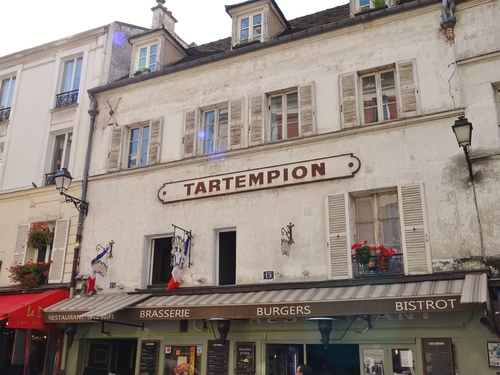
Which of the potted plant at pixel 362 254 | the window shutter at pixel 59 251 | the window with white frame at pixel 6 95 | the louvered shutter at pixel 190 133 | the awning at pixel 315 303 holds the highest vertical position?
the window with white frame at pixel 6 95

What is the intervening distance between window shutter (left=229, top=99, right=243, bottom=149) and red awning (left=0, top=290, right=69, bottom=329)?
5293 mm

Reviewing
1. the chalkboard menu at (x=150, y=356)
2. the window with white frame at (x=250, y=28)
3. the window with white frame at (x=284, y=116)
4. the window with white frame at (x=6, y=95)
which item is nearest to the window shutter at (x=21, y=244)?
the window with white frame at (x=6, y=95)

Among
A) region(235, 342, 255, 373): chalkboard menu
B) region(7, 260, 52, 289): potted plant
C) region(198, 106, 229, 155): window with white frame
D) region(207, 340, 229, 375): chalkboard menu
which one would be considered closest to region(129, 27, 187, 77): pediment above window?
region(198, 106, 229, 155): window with white frame

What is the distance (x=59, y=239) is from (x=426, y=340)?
347 inches

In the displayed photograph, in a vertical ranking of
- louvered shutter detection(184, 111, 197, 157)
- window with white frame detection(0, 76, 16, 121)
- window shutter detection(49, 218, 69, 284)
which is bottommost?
window shutter detection(49, 218, 69, 284)

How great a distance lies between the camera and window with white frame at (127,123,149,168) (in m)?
12.7

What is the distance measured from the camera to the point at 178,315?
956 centimetres

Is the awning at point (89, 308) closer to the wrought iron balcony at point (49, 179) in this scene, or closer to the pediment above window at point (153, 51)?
the wrought iron balcony at point (49, 179)

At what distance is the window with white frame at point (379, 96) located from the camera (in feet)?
33.5

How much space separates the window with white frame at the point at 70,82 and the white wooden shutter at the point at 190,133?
404 cm

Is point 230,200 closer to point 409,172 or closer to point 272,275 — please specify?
point 272,275

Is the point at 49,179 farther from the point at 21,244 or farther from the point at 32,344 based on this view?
the point at 32,344

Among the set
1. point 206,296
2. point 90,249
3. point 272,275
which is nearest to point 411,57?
point 272,275

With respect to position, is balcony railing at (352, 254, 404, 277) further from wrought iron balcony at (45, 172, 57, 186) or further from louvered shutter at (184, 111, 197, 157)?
wrought iron balcony at (45, 172, 57, 186)
